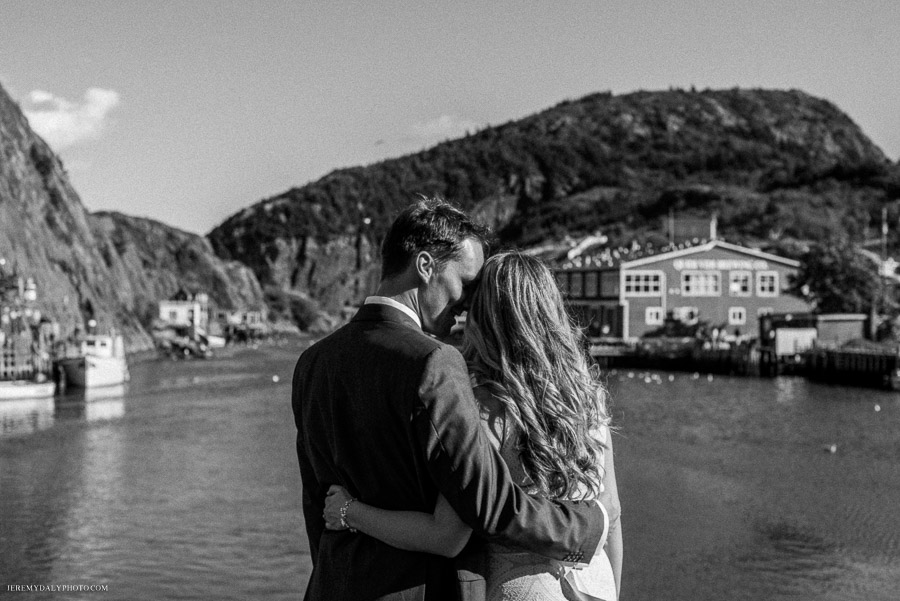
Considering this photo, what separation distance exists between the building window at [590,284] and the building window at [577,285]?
16.0 inches

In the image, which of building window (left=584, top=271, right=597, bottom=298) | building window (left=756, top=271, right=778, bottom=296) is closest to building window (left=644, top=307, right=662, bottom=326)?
building window (left=584, top=271, right=597, bottom=298)

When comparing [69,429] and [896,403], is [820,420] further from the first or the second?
[69,429]

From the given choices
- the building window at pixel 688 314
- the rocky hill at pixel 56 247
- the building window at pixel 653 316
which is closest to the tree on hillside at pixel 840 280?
the building window at pixel 688 314

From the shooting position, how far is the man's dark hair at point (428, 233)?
363cm

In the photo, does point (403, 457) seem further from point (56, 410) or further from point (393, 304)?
point (56, 410)

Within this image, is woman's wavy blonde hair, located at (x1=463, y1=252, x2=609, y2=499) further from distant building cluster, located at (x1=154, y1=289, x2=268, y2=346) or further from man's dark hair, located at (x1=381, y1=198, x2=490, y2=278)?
distant building cluster, located at (x1=154, y1=289, x2=268, y2=346)

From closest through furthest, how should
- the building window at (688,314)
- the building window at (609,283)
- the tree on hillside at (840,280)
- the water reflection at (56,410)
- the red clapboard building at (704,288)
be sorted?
the water reflection at (56,410), the tree on hillside at (840,280), the building window at (688,314), the red clapboard building at (704,288), the building window at (609,283)

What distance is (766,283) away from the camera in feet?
A: 225

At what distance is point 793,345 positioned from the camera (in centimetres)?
5728

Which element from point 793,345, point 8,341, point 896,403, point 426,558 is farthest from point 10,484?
point 793,345

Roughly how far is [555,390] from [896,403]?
4077 centimetres

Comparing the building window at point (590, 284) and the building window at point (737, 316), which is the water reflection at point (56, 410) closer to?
the building window at point (590, 284)

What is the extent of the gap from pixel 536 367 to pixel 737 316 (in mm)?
67010

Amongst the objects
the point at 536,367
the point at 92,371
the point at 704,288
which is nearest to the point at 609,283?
the point at 704,288
